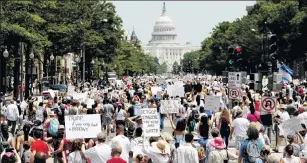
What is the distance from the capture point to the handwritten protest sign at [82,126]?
16906 mm

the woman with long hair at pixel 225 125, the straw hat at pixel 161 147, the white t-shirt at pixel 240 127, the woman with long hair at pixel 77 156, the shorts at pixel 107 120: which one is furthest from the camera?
the shorts at pixel 107 120

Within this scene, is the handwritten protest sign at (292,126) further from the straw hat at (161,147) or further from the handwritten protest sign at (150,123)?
the straw hat at (161,147)

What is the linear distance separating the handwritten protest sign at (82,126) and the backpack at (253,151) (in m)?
3.39

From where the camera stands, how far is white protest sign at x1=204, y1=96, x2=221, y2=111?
90.7 feet

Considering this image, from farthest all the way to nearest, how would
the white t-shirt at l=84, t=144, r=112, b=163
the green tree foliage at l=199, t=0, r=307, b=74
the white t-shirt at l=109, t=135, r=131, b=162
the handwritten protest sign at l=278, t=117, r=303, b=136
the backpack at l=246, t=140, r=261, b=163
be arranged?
the green tree foliage at l=199, t=0, r=307, b=74, the handwritten protest sign at l=278, t=117, r=303, b=136, the white t-shirt at l=109, t=135, r=131, b=162, the backpack at l=246, t=140, r=261, b=163, the white t-shirt at l=84, t=144, r=112, b=163

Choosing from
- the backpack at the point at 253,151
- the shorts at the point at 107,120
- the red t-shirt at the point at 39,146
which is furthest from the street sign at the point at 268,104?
the red t-shirt at the point at 39,146

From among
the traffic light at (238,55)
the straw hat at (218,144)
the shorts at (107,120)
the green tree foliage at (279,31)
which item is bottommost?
the shorts at (107,120)

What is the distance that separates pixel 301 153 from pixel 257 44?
284 feet

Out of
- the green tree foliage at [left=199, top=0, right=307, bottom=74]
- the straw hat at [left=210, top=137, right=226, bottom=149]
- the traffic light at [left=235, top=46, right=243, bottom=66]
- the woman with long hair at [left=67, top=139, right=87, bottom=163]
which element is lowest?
the woman with long hair at [left=67, top=139, right=87, bottom=163]

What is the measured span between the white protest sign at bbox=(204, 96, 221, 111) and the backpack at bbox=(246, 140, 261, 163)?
1232cm

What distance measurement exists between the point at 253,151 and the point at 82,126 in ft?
12.4

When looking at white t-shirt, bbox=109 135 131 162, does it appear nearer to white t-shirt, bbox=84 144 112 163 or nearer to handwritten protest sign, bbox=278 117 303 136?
white t-shirt, bbox=84 144 112 163

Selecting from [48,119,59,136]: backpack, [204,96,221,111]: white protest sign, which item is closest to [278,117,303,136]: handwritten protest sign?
[48,119,59,136]: backpack

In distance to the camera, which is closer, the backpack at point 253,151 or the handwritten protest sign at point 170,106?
the backpack at point 253,151
